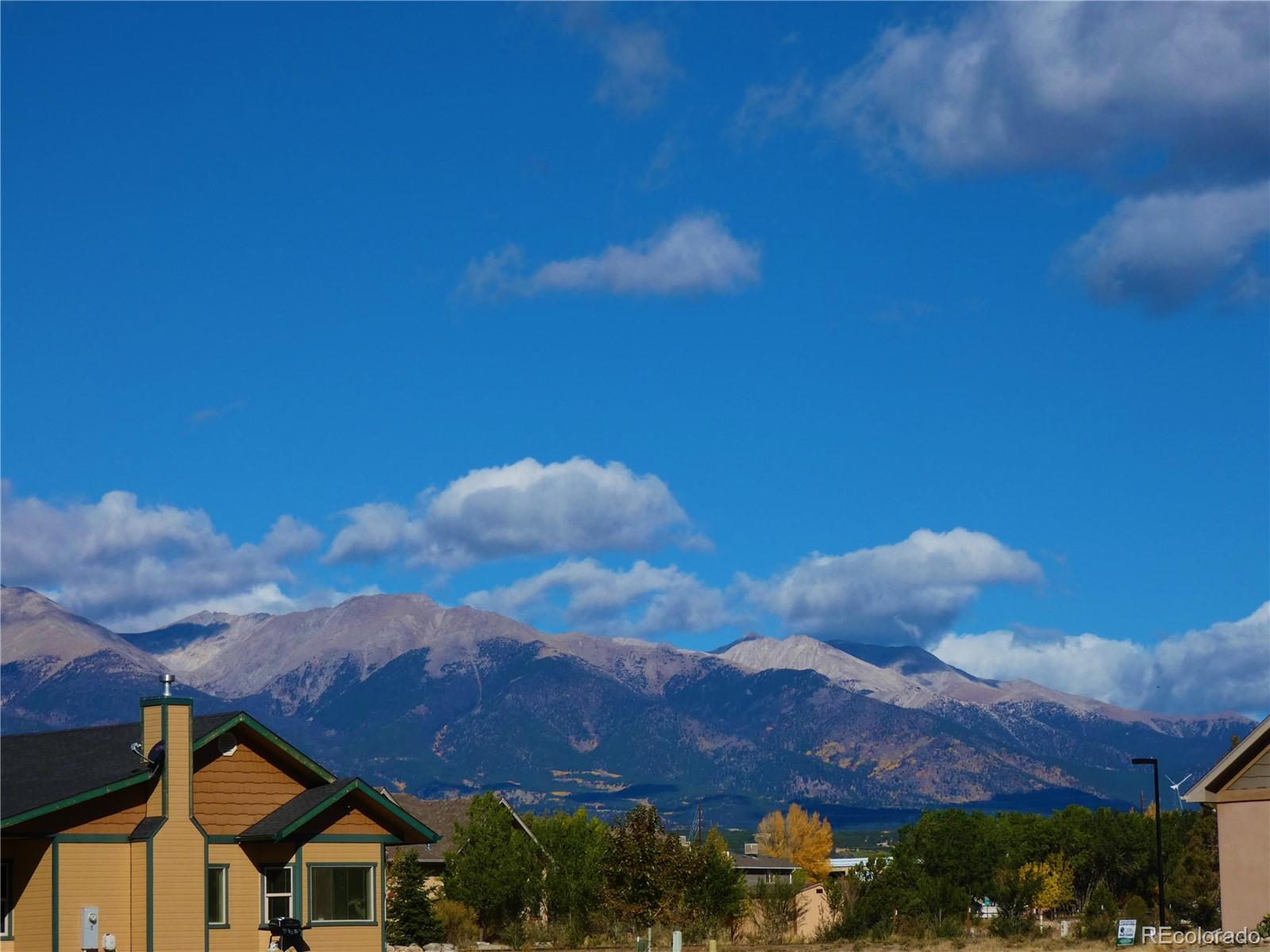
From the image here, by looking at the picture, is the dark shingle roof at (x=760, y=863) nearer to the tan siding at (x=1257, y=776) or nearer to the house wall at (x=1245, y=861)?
the house wall at (x=1245, y=861)

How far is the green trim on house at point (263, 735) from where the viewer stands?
134 feet

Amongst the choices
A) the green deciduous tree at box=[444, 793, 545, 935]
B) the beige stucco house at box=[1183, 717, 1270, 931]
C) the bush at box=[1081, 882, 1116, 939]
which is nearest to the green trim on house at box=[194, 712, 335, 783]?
the beige stucco house at box=[1183, 717, 1270, 931]

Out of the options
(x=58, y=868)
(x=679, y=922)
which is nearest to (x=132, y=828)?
(x=58, y=868)

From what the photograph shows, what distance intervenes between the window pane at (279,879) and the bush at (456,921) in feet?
86.6

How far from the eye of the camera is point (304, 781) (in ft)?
142

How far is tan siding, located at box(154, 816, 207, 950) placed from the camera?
3919 cm

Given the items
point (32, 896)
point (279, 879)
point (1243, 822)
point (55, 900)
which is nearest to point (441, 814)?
point (279, 879)

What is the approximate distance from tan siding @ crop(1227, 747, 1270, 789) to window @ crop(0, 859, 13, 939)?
90.5 feet

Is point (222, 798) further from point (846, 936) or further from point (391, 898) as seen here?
point (846, 936)

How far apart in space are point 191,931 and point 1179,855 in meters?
58.0

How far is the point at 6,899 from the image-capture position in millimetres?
38906

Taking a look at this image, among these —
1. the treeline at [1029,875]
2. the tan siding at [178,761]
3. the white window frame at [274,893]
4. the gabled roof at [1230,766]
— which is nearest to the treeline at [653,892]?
the treeline at [1029,875]

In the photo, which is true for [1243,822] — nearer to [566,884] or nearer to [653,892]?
[653,892]

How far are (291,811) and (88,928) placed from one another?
5.46m
